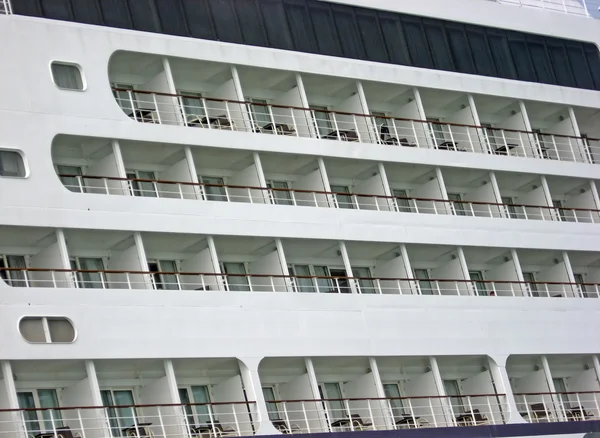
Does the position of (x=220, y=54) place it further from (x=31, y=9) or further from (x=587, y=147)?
(x=587, y=147)

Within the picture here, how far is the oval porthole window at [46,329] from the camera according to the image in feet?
96.2

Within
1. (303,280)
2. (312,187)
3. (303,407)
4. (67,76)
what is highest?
(67,76)

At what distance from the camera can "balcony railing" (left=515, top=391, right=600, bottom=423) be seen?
37.6 metres

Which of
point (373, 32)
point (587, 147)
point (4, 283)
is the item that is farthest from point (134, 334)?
point (587, 147)

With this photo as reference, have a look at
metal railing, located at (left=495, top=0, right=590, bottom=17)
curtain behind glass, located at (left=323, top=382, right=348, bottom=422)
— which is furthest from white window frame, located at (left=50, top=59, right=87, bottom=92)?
metal railing, located at (left=495, top=0, right=590, bottom=17)

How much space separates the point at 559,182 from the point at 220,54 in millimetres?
12796

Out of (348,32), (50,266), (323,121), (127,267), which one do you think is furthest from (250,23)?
(50,266)

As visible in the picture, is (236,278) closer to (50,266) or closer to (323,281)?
(323,281)

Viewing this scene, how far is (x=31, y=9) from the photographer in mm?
32625

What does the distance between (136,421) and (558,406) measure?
12.6 metres

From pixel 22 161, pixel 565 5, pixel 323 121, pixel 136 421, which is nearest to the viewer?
pixel 22 161

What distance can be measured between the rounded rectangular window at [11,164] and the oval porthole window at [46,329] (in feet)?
11.5

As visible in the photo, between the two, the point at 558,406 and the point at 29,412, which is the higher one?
the point at 29,412

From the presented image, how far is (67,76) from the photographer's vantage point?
107ft
